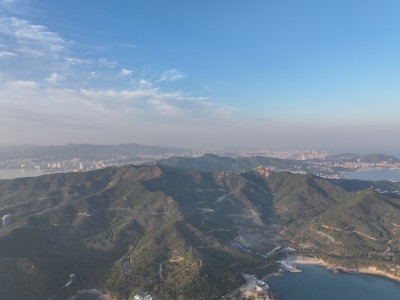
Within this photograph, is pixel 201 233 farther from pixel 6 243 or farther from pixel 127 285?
pixel 6 243

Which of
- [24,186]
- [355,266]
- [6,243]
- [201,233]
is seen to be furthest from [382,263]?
[24,186]

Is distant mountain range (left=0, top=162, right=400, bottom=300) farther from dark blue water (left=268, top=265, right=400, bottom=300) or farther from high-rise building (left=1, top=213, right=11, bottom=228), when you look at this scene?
dark blue water (left=268, top=265, right=400, bottom=300)

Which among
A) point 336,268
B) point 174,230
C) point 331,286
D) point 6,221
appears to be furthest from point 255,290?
point 6,221

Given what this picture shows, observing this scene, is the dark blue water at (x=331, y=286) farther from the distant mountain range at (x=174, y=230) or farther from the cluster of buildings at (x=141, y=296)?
the cluster of buildings at (x=141, y=296)

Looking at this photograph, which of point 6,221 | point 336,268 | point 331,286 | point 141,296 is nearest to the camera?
point 141,296

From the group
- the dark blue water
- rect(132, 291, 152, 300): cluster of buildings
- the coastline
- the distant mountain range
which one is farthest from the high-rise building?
the coastline

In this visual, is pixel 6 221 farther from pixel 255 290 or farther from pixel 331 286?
pixel 331 286
